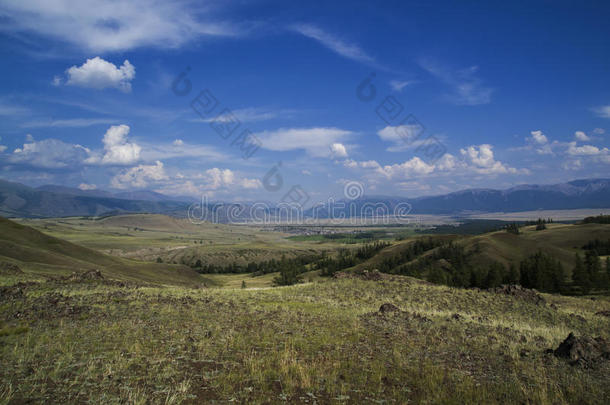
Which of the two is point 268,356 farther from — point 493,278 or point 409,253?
point 409,253

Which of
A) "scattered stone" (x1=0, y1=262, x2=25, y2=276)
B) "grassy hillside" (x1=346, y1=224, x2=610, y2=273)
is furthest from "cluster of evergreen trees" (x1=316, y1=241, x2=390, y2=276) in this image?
"scattered stone" (x1=0, y1=262, x2=25, y2=276)

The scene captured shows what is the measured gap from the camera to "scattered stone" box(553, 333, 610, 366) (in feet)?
36.3

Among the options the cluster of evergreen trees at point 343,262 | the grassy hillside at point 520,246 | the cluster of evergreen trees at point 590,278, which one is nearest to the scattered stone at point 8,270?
the cluster of evergreen trees at point 343,262

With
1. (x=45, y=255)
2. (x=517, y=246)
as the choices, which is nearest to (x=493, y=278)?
(x=517, y=246)

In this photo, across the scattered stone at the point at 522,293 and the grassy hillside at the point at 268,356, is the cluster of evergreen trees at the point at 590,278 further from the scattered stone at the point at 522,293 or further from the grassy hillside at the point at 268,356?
the grassy hillside at the point at 268,356

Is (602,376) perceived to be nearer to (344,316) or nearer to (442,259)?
(344,316)

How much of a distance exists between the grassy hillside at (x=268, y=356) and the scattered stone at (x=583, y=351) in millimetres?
238

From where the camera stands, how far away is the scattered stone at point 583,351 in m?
11.1

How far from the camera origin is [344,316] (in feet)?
64.1

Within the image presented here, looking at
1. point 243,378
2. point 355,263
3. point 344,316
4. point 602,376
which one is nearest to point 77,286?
point 344,316

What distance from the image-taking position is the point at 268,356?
1120 centimetres

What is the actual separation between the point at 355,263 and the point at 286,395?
129 metres

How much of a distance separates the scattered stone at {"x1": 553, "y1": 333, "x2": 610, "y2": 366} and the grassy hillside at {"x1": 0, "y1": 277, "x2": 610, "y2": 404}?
0.24 metres

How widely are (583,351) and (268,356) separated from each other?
38.8ft
